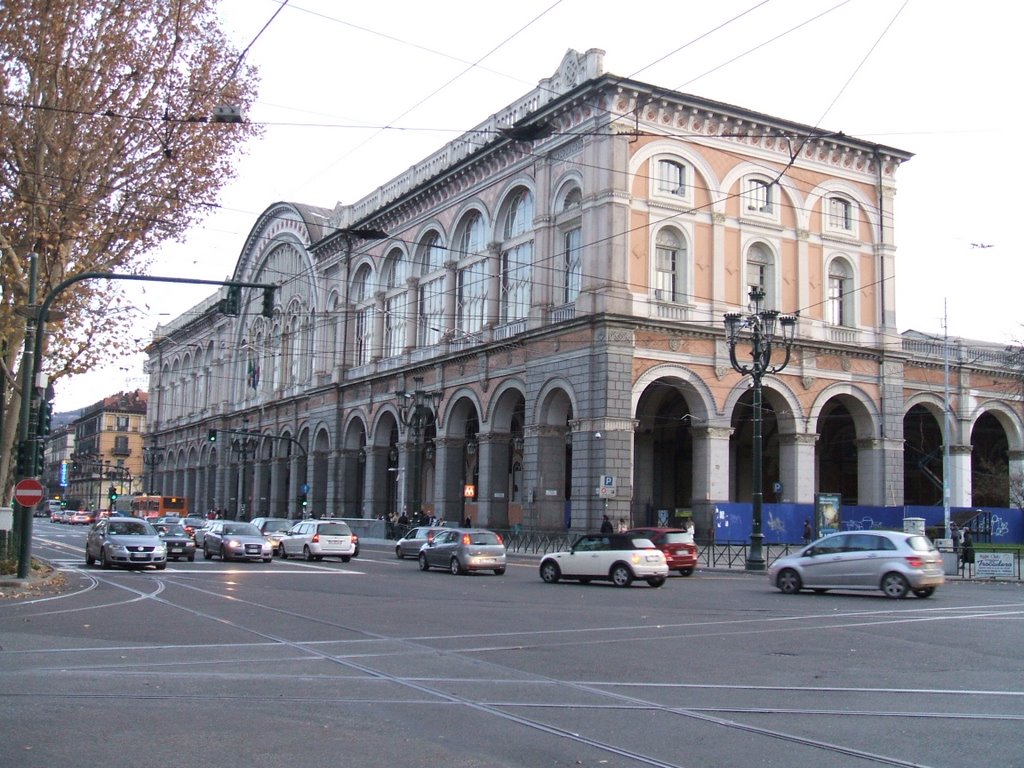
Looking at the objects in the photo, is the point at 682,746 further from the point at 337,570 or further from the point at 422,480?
the point at 422,480

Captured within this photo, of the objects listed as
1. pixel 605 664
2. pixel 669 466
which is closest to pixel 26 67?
pixel 605 664

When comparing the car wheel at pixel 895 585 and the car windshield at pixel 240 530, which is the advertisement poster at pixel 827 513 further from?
the car windshield at pixel 240 530

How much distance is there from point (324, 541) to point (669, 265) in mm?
17538

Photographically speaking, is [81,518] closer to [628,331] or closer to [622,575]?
[628,331]

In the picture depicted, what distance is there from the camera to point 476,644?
45.7ft

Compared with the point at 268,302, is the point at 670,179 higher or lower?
higher

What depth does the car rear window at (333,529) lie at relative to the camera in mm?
36406

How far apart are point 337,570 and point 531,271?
1894cm

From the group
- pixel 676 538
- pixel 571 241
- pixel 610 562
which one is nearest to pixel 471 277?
pixel 571 241

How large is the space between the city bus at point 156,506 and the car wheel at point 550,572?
5601cm

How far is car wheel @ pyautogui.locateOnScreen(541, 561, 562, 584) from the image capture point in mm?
26719

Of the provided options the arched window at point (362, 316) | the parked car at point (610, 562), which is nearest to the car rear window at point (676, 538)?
the parked car at point (610, 562)

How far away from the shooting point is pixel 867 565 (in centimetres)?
2275

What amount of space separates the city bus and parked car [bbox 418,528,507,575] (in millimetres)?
51208
